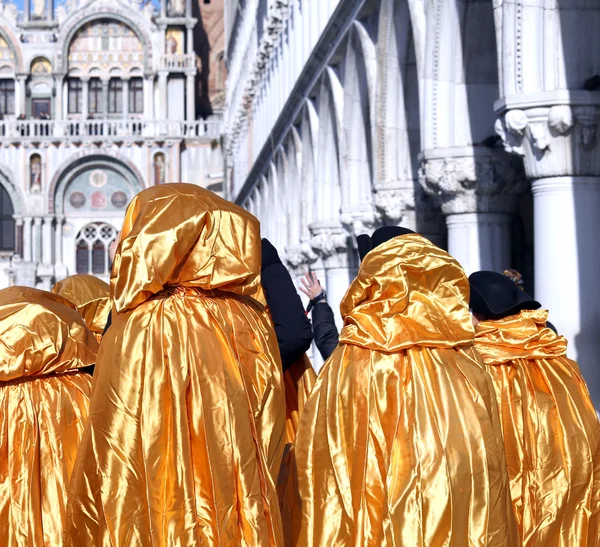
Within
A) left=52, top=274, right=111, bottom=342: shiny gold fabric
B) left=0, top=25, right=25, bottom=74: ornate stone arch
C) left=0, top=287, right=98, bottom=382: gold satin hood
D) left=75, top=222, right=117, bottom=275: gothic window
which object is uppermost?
left=0, top=25, right=25, bottom=74: ornate stone arch

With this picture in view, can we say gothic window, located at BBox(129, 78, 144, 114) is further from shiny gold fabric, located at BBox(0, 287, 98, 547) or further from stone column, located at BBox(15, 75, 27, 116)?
shiny gold fabric, located at BBox(0, 287, 98, 547)

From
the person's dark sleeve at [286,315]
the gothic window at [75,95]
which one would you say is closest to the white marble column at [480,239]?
the person's dark sleeve at [286,315]

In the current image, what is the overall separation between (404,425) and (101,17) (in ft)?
134

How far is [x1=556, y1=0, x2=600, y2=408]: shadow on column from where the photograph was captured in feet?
23.2

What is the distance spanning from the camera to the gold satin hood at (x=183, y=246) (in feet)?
12.1

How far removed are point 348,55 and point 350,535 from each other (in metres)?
10.8

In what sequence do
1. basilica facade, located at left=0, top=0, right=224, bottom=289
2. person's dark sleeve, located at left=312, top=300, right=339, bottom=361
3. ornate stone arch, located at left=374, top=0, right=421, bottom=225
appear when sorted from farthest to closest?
1. basilica facade, located at left=0, top=0, right=224, bottom=289
2. ornate stone arch, located at left=374, top=0, right=421, bottom=225
3. person's dark sleeve, located at left=312, top=300, right=339, bottom=361

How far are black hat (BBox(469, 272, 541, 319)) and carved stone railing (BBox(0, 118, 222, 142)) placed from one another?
3638cm

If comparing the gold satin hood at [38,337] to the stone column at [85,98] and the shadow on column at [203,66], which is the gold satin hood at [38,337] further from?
the shadow on column at [203,66]

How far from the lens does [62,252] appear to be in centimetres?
4138

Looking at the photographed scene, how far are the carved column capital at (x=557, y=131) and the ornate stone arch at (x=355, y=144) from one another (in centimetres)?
700

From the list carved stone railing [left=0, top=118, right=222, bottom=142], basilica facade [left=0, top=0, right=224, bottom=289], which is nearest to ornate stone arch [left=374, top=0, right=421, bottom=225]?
basilica facade [left=0, top=0, right=224, bottom=289]

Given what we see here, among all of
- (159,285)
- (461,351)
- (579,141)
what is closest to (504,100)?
(579,141)

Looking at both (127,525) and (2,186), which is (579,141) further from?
(2,186)
